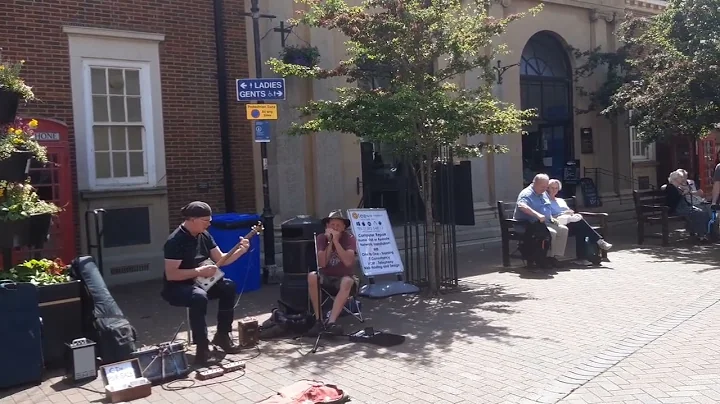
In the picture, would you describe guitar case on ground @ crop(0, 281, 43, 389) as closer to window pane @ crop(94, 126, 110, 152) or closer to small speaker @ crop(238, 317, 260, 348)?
small speaker @ crop(238, 317, 260, 348)

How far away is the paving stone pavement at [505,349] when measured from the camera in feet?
18.3

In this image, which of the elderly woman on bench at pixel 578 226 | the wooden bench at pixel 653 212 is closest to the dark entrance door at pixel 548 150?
the wooden bench at pixel 653 212

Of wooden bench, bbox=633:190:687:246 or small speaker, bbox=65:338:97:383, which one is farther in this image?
wooden bench, bbox=633:190:687:246

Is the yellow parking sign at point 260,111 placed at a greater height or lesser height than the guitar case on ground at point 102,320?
greater

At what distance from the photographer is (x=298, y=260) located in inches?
318

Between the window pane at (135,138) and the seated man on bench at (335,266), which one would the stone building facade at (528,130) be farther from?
the seated man on bench at (335,266)

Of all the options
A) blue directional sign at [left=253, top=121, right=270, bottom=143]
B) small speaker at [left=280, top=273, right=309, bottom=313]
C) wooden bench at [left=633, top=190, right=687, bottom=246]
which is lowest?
small speaker at [left=280, top=273, right=309, bottom=313]

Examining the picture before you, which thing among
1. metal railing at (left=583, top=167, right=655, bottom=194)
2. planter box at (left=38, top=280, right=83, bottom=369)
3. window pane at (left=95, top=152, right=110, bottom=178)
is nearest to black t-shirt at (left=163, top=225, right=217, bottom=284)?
planter box at (left=38, top=280, right=83, bottom=369)

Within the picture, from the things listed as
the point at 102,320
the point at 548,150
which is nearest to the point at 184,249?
the point at 102,320

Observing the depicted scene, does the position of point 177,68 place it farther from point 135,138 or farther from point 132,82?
point 135,138

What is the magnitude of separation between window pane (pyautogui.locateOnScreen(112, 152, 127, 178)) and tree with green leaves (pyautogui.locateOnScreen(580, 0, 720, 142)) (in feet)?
32.2

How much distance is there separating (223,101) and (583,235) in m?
6.26

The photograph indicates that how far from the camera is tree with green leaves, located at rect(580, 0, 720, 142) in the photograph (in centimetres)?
1304

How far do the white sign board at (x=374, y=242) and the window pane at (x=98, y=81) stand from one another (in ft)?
14.9
